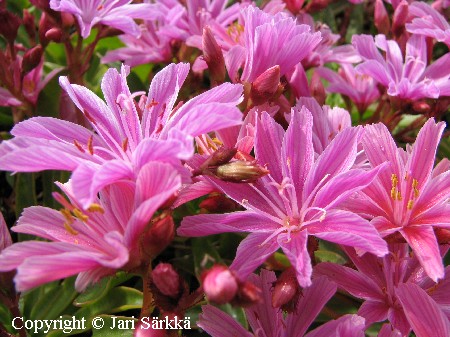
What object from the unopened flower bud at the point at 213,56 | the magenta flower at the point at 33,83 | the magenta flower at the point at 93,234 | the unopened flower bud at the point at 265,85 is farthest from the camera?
the magenta flower at the point at 33,83

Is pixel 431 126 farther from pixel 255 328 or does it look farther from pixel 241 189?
pixel 255 328

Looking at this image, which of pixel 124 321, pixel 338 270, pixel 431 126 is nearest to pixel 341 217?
pixel 338 270

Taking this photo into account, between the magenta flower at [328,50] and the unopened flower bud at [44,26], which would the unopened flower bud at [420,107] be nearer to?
the magenta flower at [328,50]

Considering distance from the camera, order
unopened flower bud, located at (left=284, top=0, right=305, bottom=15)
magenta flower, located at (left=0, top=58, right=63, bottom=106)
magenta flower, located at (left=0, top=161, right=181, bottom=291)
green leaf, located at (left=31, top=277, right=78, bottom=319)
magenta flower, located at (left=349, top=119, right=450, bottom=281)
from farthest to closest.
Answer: unopened flower bud, located at (left=284, top=0, right=305, bottom=15)
magenta flower, located at (left=0, top=58, right=63, bottom=106)
green leaf, located at (left=31, top=277, right=78, bottom=319)
magenta flower, located at (left=349, top=119, right=450, bottom=281)
magenta flower, located at (left=0, top=161, right=181, bottom=291)

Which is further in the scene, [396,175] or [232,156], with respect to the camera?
[396,175]

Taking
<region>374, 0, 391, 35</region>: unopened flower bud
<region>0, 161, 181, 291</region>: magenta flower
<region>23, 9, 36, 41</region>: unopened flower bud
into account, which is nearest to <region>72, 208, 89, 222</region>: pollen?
<region>0, 161, 181, 291</region>: magenta flower

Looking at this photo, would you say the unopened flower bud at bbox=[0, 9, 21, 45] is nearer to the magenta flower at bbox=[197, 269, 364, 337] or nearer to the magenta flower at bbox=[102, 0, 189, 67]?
the magenta flower at bbox=[102, 0, 189, 67]

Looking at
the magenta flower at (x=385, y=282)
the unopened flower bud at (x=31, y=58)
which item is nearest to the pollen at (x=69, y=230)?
the magenta flower at (x=385, y=282)
